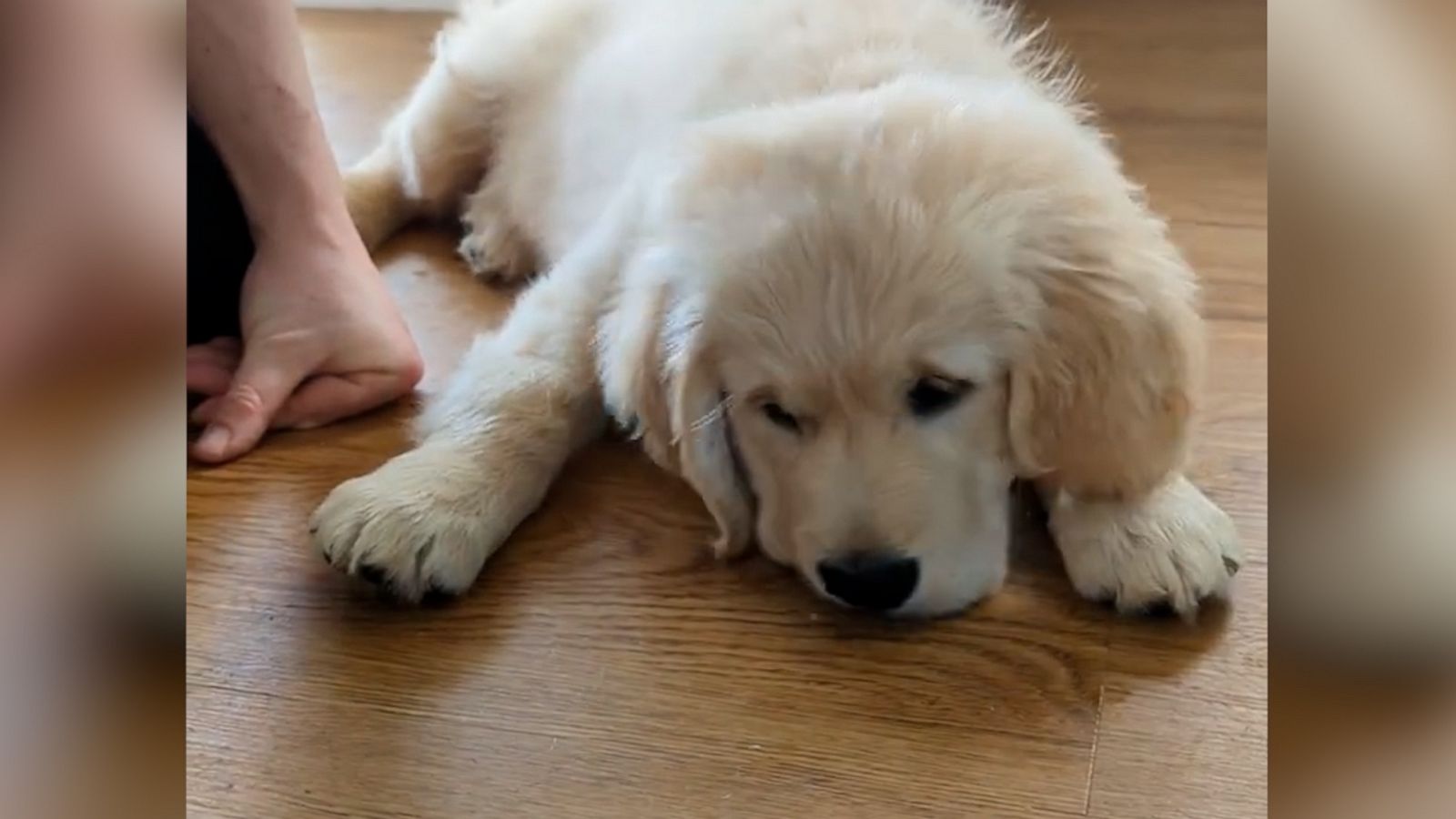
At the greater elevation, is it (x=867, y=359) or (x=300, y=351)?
(x=867, y=359)

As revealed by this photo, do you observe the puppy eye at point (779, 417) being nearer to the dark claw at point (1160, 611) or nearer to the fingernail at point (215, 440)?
the dark claw at point (1160, 611)

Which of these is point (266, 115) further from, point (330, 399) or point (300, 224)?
point (330, 399)

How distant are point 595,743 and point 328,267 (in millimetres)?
969

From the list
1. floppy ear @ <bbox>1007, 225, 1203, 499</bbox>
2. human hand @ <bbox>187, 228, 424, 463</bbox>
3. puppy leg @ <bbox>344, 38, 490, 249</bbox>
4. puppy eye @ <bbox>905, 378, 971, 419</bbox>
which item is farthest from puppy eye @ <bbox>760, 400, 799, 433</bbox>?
puppy leg @ <bbox>344, 38, 490, 249</bbox>

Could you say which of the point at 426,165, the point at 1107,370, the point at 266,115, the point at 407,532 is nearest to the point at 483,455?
the point at 407,532

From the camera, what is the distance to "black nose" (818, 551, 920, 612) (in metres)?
1.60

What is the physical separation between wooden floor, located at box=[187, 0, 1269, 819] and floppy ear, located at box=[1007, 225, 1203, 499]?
19 centimetres

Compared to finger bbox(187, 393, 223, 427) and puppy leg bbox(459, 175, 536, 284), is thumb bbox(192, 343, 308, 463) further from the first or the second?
puppy leg bbox(459, 175, 536, 284)

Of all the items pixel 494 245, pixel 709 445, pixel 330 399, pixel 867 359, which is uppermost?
pixel 867 359

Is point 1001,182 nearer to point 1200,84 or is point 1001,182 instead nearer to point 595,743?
point 595,743

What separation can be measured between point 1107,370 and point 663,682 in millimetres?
620

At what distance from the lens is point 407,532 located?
69.7 inches

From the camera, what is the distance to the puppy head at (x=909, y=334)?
159 centimetres

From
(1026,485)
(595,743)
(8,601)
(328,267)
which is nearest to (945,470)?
(1026,485)
